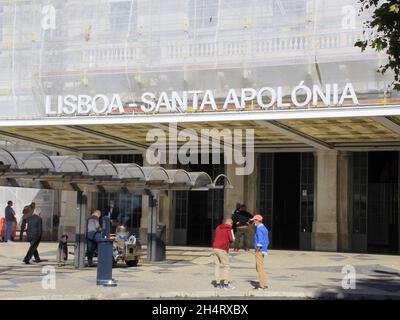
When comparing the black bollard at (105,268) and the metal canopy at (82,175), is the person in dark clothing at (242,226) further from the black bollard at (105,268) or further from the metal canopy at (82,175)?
the black bollard at (105,268)

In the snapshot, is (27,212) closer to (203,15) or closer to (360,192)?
(203,15)

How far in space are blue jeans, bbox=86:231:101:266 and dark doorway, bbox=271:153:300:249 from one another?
1198 cm

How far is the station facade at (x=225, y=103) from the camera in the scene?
2258 cm

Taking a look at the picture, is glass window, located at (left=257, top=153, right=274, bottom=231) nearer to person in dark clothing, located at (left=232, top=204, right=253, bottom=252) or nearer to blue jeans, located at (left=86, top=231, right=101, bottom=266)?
person in dark clothing, located at (left=232, top=204, right=253, bottom=252)

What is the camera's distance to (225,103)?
22.9 meters

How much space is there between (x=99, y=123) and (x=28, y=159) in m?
6.95

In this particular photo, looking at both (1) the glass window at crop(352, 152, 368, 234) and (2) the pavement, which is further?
(1) the glass window at crop(352, 152, 368, 234)

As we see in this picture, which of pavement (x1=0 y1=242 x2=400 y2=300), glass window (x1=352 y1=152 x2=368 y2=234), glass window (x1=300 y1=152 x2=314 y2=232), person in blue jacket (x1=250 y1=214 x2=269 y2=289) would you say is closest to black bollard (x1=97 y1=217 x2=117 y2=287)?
pavement (x1=0 y1=242 x2=400 y2=300)

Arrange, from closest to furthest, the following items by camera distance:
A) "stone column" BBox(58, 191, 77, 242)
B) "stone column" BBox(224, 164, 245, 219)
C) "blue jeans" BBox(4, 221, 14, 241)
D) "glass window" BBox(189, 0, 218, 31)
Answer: "glass window" BBox(189, 0, 218, 31), "stone column" BBox(224, 164, 245, 219), "blue jeans" BBox(4, 221, 14, 241), "stone column" BBox(58, 191, 77, 242)

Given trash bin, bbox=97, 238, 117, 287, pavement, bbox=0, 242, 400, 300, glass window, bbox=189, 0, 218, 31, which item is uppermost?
glass window, bbox=189, 0, 218, 31

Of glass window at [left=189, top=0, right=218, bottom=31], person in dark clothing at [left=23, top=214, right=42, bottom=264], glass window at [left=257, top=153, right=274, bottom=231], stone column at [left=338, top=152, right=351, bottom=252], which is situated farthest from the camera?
glass window at [left=257, top=153, right=274, bottom=231]

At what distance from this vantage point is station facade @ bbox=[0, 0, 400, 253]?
22578 millimetres

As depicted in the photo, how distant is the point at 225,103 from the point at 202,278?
7.51m

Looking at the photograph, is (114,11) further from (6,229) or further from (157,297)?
(157,297)
